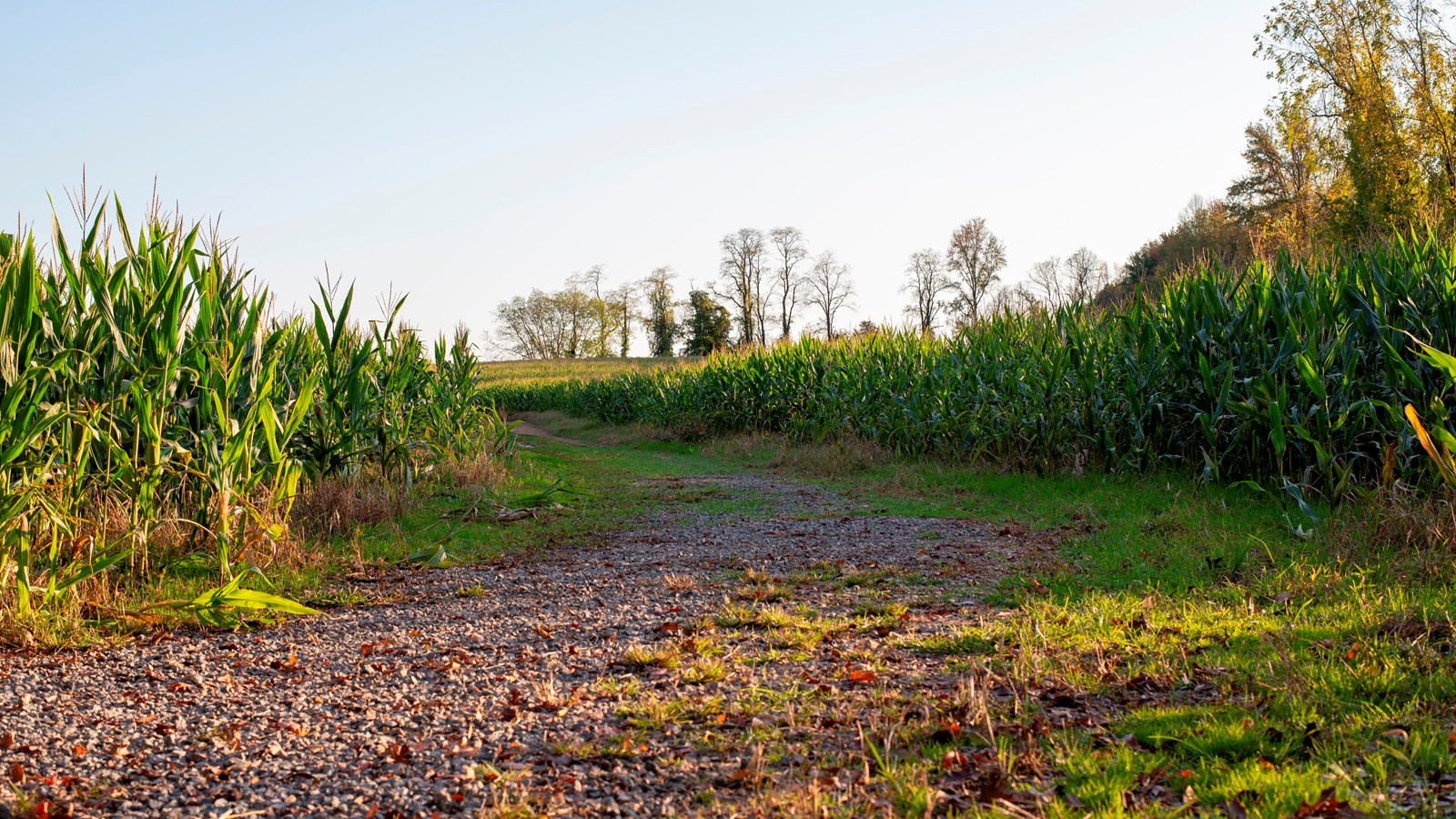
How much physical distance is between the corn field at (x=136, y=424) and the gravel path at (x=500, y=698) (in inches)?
29.1

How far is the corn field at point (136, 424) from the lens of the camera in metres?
4.60

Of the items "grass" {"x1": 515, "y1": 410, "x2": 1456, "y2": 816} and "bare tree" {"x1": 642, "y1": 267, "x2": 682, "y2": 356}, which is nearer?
"grass" {"x1": 515, "y1": 410, "x2": 1456, "y2": 816}

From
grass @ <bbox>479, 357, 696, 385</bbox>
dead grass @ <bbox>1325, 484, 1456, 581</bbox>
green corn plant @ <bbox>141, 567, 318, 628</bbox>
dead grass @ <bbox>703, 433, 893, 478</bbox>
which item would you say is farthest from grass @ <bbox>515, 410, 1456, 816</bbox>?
grass @ <bbox>479, 357, 696, 385</bbox>

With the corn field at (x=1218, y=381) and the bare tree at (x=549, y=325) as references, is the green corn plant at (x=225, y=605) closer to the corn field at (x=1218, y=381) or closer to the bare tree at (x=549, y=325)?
the corn field at (x=1218, y=381)

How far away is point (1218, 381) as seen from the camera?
882 cm

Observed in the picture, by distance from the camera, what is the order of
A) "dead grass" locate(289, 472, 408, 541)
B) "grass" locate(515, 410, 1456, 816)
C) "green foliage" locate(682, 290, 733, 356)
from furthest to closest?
"green foliage" locate(682, 290, 733, 356), "dead grass" locate(289, 472, 408, 541), "grass" locate(515, 410, 1456, 816)

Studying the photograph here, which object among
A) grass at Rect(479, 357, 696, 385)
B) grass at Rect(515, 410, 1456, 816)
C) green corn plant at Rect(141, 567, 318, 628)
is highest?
grass at Rect(479, 357, 696, 385)

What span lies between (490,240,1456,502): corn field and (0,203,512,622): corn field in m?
7.65

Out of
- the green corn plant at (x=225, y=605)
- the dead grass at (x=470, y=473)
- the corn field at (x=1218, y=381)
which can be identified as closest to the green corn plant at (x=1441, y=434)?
the corn field at (x=1218, y=381)

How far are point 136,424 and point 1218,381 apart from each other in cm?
945

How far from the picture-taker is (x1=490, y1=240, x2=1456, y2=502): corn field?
7336mm

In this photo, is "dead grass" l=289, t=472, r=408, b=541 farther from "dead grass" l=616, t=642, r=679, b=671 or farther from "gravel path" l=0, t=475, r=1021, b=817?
"dead grass" l=616, t=642, r=679, b=671

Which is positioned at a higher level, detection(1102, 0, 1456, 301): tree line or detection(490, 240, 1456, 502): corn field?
detection(1102, 0, 1456, 301): tree line

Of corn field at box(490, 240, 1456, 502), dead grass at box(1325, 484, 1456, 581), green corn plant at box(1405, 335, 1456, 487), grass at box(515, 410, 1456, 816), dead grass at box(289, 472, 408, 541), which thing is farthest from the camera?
dead grass at box(289, 472, 408, 541)
